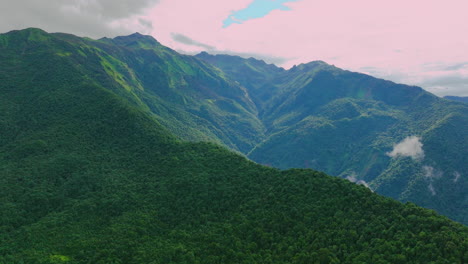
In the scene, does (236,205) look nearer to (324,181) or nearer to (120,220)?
(324,181)

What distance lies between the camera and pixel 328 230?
296ft

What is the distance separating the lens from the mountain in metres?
84.4

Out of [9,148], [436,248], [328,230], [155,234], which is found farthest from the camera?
[9,148]

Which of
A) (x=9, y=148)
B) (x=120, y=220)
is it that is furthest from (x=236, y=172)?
(x=9, y=148)

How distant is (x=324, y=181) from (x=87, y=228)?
8994 centimetres

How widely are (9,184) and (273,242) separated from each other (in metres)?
115

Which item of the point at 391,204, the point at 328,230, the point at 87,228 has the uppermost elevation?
the point at 391,204

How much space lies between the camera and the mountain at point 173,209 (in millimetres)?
84438

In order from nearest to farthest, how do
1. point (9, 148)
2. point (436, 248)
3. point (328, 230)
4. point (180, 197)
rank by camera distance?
point (436, 248), point (328, 230), point (180, 197), point (9, 148)

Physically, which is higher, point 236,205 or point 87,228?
point 236,205

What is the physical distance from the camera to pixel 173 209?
121438mm

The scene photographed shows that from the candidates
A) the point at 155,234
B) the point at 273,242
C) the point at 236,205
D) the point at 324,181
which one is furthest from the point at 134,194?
the point at 324,181

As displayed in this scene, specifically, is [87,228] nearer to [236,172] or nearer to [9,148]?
[236,172]

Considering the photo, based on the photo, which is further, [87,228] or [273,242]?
[87,228]
